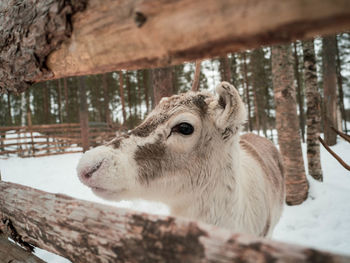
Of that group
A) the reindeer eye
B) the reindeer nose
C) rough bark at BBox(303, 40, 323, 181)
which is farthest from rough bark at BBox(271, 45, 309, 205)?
the reindeer nose

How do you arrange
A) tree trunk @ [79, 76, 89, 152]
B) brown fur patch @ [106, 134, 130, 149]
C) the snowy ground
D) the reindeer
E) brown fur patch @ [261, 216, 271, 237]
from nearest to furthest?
the reindeer, brown fur patch @ [106, 134, 130, 149], brown fur patch @ [261, 216, 271, 237], the snowy ground, tree trunk @ [79, 76, 89, 152]

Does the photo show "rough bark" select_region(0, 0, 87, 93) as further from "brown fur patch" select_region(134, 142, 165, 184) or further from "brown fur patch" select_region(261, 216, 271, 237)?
"brown fur patch" select_region(261, 216, 271, 237)

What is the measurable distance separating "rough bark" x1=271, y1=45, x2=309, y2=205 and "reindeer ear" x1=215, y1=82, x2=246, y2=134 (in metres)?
3.88

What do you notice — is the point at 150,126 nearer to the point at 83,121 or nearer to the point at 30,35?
the point at 30,35

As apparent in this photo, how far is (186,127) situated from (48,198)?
3.81 feet

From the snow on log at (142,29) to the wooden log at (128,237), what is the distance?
70cm

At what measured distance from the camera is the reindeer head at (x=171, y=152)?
1.71m

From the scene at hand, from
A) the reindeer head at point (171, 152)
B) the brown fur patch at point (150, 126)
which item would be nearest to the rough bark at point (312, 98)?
the reindeer head at point (171, 152)

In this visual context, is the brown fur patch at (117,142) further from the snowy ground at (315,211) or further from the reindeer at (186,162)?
the snowy ground at (315,211)

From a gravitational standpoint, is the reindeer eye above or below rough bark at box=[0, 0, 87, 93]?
below

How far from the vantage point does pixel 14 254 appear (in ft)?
6.80

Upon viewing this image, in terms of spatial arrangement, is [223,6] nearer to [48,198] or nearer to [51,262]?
[48,198]

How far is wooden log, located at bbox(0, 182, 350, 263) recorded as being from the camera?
2.48 feet

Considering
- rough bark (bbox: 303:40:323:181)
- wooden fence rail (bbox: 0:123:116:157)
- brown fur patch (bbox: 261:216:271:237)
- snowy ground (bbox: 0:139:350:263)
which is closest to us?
brown fur patch (bbox: 261:216:271:237)
